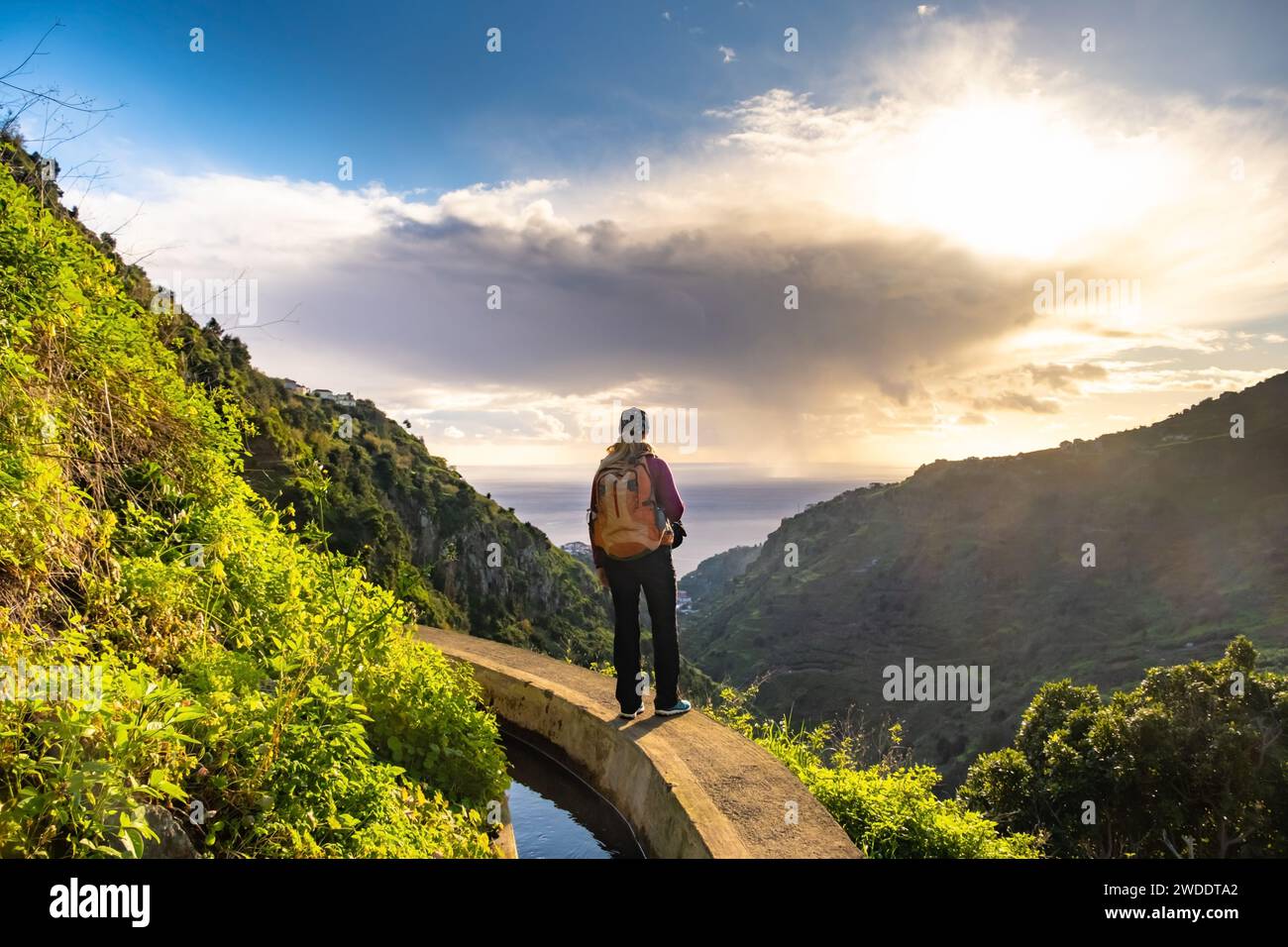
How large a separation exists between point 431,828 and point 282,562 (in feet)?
7.46

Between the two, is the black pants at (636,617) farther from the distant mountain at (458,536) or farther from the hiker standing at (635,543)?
the distant mountain at (458,536)

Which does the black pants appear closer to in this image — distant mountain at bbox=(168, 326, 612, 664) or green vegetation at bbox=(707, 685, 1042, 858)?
green vegetation at bbox=(707, 685, 1042, 858)

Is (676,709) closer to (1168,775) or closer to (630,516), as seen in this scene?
(630,516)

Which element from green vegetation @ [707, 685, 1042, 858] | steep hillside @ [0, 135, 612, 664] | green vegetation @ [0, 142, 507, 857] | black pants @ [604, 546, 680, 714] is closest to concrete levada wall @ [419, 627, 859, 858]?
black pants @ [604, 546, 680, 714]

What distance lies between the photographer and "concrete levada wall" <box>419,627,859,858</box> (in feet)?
11.8

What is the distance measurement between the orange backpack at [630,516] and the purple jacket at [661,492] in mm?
50

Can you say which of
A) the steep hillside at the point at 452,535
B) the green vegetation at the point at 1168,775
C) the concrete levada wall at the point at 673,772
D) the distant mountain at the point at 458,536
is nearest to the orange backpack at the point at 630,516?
the concrete levada wall at the point at 673,772

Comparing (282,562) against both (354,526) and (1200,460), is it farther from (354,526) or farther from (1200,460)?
(1200,460)

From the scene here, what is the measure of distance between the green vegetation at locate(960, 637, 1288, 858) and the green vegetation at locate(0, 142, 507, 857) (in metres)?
20.2

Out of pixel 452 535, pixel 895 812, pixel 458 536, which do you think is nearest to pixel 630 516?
pixel 895 812

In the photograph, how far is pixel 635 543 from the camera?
16.0ft
